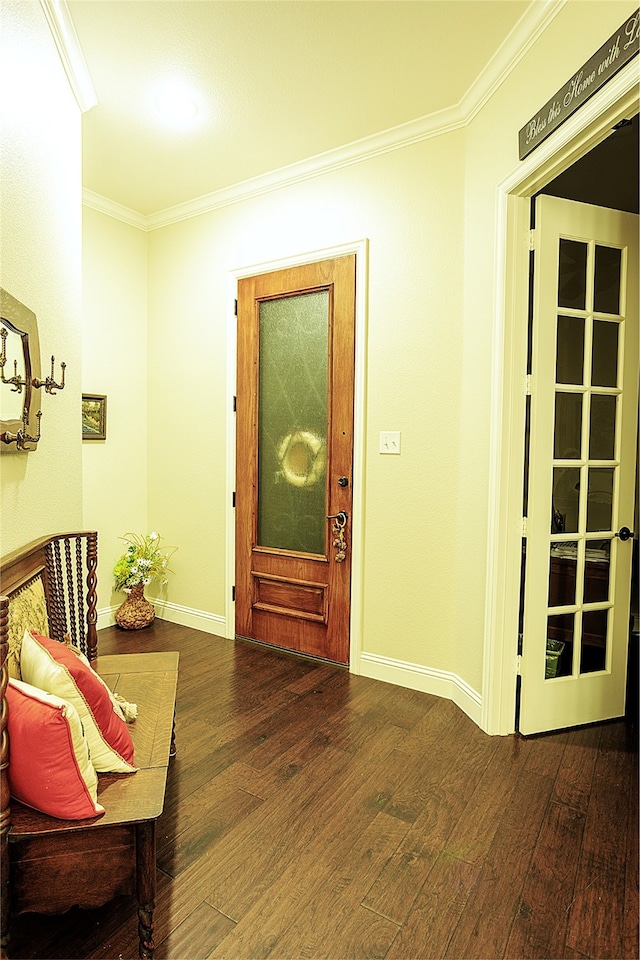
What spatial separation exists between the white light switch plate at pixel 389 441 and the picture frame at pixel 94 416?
196 centimetres

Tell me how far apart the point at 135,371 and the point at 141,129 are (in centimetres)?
156

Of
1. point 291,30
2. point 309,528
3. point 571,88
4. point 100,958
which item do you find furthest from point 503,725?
point 291,30

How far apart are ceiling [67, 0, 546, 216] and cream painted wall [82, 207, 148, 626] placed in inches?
25.7

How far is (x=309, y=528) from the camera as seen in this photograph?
10.9 ft

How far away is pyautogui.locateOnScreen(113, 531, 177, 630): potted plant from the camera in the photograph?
12.3ft

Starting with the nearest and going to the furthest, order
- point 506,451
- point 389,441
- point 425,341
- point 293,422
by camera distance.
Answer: point 506,451, point 425,341, point 389,441, point 293,422

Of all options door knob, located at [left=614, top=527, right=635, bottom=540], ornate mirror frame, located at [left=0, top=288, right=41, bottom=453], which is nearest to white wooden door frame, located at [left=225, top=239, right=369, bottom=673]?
door knob, located at [left=614, top=527, right=635, bottom=540]

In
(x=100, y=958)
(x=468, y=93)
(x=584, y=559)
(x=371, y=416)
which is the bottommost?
(x=100, y=958)

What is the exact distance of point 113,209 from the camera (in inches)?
147

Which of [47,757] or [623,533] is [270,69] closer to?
[623,533]

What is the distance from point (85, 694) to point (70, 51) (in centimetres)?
249

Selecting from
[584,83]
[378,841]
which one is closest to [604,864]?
[378,841]

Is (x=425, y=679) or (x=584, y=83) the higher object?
(x=584, y=83)

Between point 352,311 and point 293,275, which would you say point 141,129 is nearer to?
point 293,275
